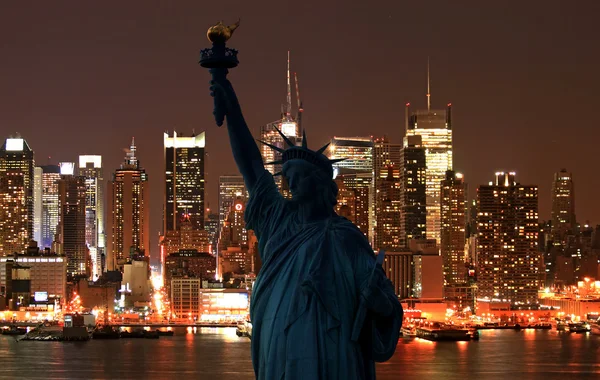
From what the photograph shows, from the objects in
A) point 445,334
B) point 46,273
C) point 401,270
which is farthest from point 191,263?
point 445,334

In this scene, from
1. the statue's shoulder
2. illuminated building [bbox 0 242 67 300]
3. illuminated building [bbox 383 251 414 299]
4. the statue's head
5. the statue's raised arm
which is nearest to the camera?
the statue's shoulder

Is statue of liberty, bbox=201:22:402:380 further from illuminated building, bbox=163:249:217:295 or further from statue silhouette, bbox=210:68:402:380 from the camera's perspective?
illuminated building, bbox=163:249:217:295

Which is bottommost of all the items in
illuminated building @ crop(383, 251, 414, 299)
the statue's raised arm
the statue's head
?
illuminated building @ crop(383, 251, 414, 299)

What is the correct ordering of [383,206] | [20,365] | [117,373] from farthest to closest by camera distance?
[383,206] < [20,365] < [117,373]

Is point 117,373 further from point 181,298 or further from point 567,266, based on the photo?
point 567,266

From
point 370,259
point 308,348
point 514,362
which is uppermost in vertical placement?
point 370,259

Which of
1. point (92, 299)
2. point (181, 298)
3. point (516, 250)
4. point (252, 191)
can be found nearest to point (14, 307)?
point (92, 299)

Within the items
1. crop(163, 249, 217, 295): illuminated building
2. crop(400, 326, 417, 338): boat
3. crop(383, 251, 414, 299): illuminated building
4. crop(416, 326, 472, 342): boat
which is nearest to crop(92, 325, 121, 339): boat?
crop(400, 326, 417, 338): boat
